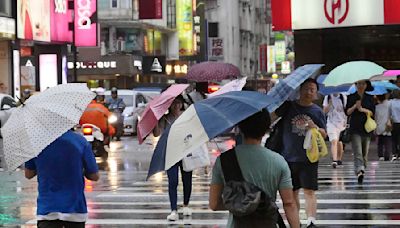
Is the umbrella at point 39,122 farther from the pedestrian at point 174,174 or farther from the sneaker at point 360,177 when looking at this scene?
the sneaker at point 360,177

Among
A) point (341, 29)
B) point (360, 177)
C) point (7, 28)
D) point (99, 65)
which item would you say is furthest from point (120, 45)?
point (360, 177)

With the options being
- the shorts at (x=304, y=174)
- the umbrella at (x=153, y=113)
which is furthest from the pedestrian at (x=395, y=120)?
the shorts at (x=304, y=174)

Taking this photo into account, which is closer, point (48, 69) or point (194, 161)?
point (194, 161)

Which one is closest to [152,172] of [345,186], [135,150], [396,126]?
[345,186]

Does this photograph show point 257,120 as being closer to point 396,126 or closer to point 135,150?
point 396,126

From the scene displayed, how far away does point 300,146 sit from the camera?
980cm

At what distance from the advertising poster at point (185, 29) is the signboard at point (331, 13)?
165ft

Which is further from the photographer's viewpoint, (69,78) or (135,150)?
(69,78)

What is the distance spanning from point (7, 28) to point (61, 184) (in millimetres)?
28647

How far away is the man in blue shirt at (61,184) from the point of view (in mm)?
6789

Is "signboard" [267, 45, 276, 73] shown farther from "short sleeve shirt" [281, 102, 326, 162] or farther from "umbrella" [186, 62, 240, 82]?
"short sleeve shirt" [281, 102, 326, 162]

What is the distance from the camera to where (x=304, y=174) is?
9914mm

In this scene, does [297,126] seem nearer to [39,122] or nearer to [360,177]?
[39,122]

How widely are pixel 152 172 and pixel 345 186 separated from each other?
9854mm
